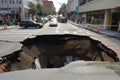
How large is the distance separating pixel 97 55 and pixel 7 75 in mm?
3302

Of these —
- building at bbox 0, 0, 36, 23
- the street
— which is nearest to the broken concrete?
the street

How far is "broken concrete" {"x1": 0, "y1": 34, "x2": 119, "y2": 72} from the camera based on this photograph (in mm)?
5527

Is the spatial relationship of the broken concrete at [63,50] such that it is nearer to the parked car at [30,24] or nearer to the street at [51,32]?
the street at [51,32]

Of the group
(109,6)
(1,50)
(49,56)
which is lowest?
(49,56)

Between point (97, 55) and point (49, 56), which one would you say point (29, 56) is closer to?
point (49, 56)

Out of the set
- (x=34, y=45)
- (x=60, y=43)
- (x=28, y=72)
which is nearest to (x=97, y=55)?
(x=60, y=43)

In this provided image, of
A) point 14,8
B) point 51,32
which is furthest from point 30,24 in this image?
point 14,8

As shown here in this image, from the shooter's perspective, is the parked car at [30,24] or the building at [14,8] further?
the building at [14,8]

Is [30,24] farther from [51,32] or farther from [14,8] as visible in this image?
[14,8]

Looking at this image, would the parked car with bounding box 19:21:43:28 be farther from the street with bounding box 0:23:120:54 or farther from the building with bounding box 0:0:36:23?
the building with bounding box 0:0:36:23

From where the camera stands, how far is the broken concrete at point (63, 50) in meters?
5.53

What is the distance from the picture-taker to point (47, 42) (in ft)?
19.8

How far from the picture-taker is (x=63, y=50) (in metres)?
6.14

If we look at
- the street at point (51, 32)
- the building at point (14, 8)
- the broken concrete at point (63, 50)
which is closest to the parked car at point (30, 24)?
the street at point (51, 32)
